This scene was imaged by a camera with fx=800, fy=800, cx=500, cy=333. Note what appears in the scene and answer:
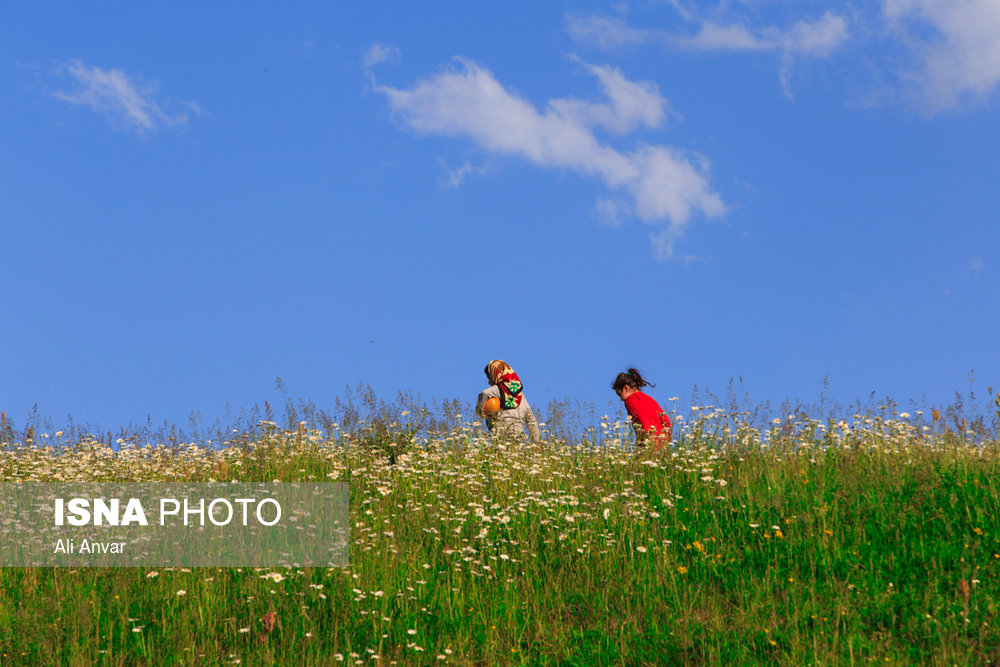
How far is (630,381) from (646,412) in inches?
28.3

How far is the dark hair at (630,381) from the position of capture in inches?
493

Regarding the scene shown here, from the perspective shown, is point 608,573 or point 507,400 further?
point 507,400

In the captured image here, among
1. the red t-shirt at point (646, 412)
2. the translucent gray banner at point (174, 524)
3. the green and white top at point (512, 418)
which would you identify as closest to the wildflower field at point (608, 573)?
the translucent gray banner at point (174, 524)

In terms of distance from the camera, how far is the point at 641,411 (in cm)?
1198

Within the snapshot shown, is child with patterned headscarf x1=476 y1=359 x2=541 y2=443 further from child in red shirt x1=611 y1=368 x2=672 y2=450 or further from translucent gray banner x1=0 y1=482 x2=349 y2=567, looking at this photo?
translucent gray banner x1=0 y1=482 x2=349 y2=567

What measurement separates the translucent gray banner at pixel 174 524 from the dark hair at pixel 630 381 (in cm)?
483

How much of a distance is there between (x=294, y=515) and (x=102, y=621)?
2308 millimetres

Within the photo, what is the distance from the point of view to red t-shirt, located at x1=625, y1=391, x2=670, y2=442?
11.8 metres

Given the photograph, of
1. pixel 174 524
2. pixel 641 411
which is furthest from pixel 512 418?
pixel 174 524

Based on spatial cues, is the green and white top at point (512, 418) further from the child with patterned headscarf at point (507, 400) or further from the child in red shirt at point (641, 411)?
the child in red shirt at point (641, 411)

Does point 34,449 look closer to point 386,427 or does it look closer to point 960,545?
point 386,427

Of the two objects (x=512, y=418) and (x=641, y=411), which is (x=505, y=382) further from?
(x=641, y=411)

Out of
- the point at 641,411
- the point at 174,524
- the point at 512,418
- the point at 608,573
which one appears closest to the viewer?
the point at 608,573

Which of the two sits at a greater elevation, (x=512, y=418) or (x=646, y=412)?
(x=512, y=418)
